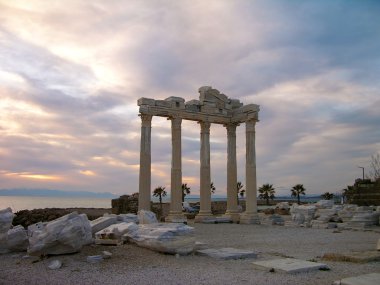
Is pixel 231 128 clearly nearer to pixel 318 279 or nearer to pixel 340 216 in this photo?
pixel 340 216

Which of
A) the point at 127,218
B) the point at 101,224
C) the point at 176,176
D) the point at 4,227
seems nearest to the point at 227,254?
the point at 101,224

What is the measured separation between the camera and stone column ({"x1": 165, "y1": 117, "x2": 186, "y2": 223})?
24812 millimetres

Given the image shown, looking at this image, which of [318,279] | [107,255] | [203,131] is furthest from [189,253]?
[203,131]

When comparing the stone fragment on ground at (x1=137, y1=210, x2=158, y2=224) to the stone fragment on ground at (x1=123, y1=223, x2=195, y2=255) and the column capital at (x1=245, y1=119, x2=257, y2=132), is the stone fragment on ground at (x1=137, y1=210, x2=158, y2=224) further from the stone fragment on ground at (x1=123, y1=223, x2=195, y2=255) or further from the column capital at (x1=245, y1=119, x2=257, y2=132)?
the column capital at (x1=245, y1=119, x2=257, y2=132)

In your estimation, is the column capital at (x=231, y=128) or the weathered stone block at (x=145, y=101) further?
the column capital at (x=231, y=128)

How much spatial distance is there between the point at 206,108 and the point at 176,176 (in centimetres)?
541

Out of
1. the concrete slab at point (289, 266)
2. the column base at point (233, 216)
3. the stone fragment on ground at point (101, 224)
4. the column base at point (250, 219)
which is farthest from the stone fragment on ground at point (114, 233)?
the column base at point (233, 216)

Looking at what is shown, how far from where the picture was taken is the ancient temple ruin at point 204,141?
2380 cm

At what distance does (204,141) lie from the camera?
2705 centimetres

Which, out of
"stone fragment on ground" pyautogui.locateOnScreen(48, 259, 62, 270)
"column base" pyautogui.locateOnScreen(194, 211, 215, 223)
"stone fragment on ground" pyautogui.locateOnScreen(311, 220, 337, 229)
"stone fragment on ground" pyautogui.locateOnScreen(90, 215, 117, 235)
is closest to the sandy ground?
"stone fragment on ground" pyautogui.locateOnScreen(48, 259, 62, 270)

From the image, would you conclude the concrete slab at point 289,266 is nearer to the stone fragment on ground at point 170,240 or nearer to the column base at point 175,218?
the stone fragment on ground at point 170,240

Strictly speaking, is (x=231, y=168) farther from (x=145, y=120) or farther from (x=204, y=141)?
(x=145, y=120)

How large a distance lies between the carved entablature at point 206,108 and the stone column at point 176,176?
0.90 m

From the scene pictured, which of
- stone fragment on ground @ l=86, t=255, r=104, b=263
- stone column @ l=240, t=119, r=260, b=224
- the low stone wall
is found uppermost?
stone column @ l=240, t=119, r=260, b=224
